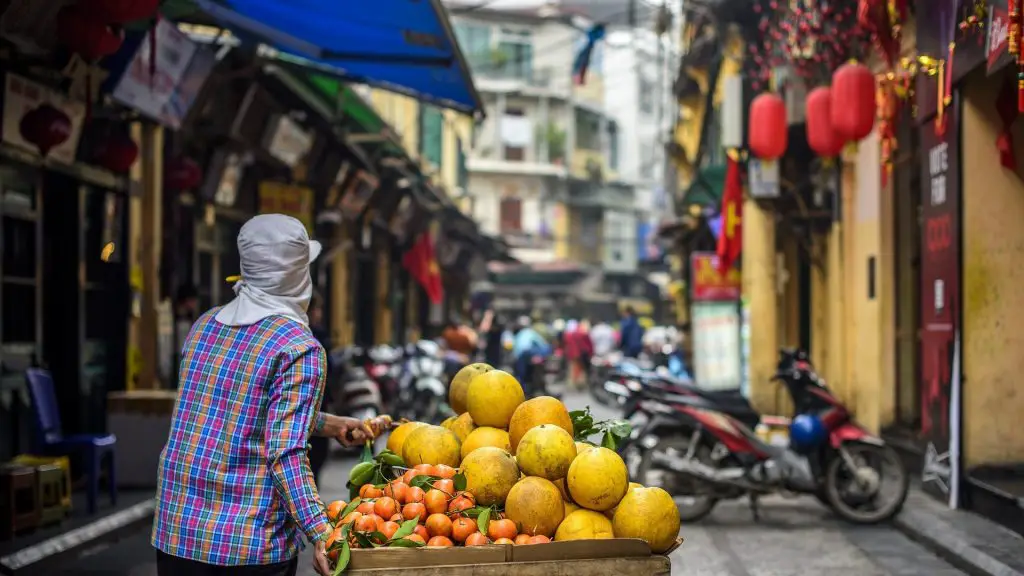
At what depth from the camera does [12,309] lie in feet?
34.8

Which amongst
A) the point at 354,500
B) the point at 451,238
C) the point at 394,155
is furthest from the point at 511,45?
the point at 354,500

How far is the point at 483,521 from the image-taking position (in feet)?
14.0

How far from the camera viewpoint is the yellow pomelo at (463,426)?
524 cm

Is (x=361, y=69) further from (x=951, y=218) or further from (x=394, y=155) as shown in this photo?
(x=394, y=155)

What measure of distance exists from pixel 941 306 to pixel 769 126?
4.05 meters

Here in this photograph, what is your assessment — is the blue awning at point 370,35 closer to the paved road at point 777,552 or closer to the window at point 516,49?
the paved road at point 777,552

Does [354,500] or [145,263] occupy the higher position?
[145,263]

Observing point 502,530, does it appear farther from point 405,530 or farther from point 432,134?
point 432,134

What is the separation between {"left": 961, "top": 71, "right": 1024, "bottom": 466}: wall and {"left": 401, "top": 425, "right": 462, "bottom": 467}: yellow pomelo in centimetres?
643

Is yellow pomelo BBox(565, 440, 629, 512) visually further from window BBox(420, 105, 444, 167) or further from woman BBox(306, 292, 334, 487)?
window BBox(420, 105, 444, 167)

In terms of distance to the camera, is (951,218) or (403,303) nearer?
(951,218)

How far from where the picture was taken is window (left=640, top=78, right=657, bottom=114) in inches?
2739

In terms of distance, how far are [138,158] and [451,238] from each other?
2866cm

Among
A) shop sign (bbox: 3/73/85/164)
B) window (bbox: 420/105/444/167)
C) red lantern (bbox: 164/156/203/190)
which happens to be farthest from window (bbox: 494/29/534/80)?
shop sign (bbox: 3/73/85/164)
